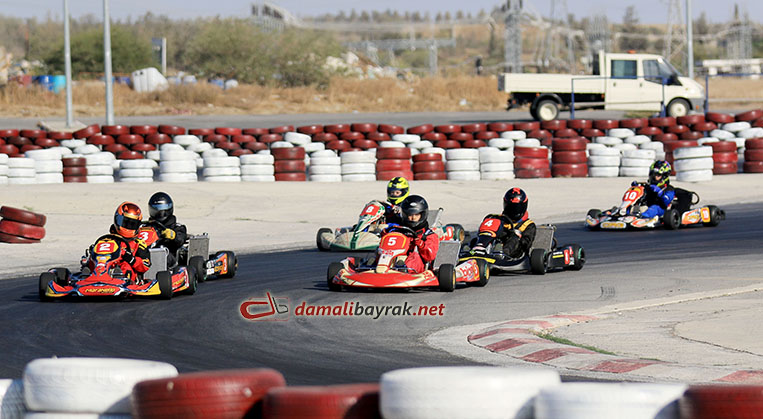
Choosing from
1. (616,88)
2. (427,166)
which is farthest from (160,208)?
(616,88)

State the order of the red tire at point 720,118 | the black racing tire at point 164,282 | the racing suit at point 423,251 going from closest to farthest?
the black racing tire at point 164,282 < the racing suit at point 423,251 < the red tire at point 720,118

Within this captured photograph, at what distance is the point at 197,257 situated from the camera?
11.9 meters

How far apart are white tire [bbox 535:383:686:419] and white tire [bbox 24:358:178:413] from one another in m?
1.79

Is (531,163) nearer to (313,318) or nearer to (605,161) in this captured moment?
(605,161)

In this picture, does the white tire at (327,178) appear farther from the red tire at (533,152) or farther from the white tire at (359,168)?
the red tire at (533,152)

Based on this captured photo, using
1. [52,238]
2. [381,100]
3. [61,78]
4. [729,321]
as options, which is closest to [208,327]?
[729,321]

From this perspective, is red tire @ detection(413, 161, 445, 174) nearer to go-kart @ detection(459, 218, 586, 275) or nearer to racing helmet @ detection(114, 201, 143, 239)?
go-kart @ detection(459, 218, 586, 275)

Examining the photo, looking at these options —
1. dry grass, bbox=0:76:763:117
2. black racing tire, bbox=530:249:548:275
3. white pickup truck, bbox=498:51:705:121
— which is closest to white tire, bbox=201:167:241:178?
black racing tire, bbox=530:249:548:275

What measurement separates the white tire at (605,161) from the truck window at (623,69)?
1029cm

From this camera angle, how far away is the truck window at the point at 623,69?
1291 inches

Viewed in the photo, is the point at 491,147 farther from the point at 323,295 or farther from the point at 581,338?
the point at 581,338

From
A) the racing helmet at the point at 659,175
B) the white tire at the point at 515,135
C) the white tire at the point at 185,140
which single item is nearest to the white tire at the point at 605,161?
the white tire at the point at 515,135

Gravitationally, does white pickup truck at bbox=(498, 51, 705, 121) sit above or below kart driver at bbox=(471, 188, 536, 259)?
above

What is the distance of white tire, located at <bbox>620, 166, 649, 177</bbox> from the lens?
75.4ft
